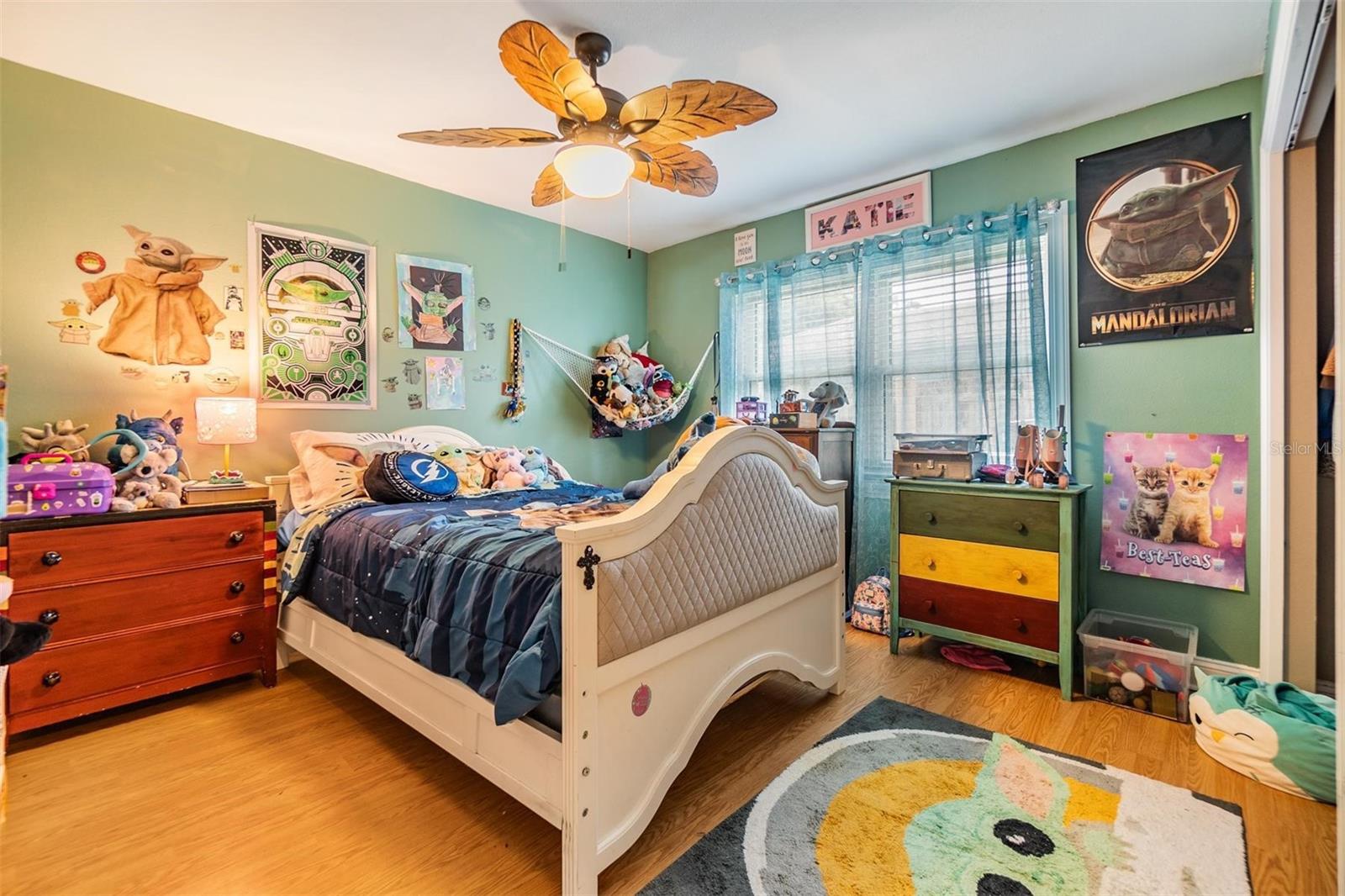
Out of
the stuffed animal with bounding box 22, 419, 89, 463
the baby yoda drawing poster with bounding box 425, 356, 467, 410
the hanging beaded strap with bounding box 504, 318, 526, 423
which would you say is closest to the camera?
the stuffed animal with bounding box 22, 419, 89, 463

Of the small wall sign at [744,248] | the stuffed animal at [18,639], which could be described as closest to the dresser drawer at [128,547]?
the stuffed animal at [18,639]

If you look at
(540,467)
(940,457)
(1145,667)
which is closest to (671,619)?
(940,457)

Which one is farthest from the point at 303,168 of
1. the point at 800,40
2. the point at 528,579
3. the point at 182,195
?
the point at 528,579

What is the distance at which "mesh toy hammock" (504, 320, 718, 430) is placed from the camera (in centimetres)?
390

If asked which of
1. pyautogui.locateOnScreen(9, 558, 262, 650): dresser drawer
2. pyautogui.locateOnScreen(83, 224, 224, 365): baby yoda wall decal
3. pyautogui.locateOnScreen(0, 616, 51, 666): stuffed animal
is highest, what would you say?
pyautogui.locateOnScreen(83, 224, 224, 365): baby yoda wall decal

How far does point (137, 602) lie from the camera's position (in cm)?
222

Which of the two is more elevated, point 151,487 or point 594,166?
point 594,166

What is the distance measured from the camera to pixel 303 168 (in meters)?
3.04

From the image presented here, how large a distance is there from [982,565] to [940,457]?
0.53 metres

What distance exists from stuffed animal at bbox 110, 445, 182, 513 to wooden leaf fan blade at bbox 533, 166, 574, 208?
1911mm

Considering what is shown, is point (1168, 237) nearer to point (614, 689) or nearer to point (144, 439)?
point (614, 689)

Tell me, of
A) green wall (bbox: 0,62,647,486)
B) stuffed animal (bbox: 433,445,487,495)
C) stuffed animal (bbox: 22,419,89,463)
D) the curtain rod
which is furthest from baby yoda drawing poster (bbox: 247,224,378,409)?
the curtain rod

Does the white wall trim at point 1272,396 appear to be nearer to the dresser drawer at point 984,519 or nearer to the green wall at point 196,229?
the dresser drawer at point 984,519

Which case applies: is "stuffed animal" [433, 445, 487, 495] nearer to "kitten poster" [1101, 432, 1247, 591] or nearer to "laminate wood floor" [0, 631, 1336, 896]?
"laminate wood floor" [0, 631, 1336, 896]
